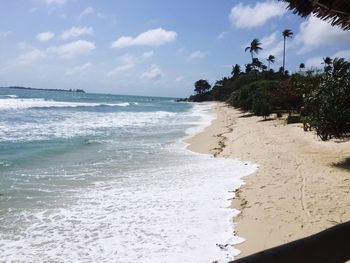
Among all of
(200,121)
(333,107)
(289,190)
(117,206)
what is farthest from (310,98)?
(200,121)

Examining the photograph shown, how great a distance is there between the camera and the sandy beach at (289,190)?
21.9 ft

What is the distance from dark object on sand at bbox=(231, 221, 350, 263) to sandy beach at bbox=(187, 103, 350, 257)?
4.20 m

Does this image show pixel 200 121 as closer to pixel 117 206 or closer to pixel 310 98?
pixel 310 98

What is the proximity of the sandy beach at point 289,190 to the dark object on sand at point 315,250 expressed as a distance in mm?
4201

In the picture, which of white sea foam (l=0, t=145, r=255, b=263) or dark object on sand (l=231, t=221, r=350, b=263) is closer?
dark object on sand (l=231, t=221, r=350, b=263)

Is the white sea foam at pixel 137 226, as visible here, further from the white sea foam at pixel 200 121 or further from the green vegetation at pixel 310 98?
the white sea foam at pixel 200 121

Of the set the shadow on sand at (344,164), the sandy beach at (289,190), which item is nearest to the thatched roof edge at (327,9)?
the sandy beach at (289,190)

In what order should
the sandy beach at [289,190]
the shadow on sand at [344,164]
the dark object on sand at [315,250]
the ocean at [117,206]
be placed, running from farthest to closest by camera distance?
the shadow on sand at [344,164], the sandy beach at [289,190], the ocean at [117,206], the dark object on sand at [315,250]

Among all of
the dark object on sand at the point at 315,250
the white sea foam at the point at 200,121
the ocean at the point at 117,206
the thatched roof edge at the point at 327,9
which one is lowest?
the ocean at the point at 117,206

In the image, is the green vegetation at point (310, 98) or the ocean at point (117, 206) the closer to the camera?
the ocean at point (117, 206)

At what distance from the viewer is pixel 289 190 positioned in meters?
9.05

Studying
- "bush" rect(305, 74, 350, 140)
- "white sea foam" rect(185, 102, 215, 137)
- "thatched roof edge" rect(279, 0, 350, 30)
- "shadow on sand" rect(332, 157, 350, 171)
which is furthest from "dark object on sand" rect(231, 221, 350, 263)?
"white sea foam" rect(185, 102, 215, 137)

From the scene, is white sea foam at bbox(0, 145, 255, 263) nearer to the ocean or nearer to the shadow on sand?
the ocean

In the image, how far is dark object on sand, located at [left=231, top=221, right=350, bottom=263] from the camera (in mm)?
1459
